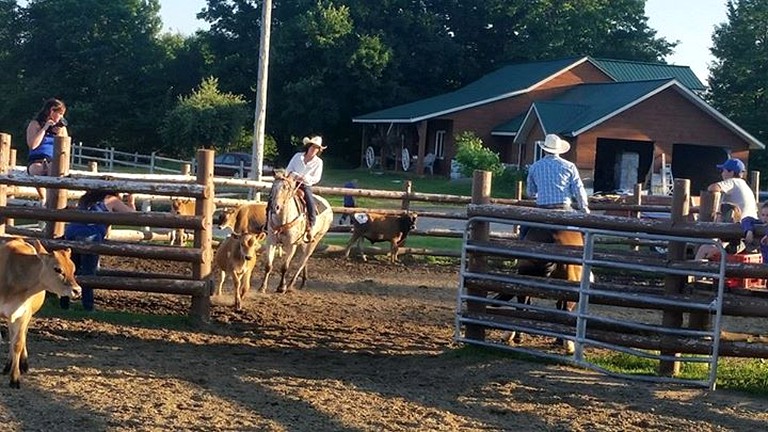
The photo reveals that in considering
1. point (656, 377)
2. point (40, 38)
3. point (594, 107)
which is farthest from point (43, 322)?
point (40, 38)

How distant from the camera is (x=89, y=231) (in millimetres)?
11695

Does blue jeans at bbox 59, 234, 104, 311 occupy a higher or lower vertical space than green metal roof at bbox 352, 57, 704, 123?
lower

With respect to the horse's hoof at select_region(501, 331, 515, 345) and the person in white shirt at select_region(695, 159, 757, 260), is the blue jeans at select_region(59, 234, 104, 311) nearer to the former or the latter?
the horse's hoof at select_region(501, 331, 515, 345)

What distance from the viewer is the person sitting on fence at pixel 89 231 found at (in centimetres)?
1146

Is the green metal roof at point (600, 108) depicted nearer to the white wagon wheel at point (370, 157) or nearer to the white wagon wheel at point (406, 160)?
the white wagon wheel at point (406, 160)

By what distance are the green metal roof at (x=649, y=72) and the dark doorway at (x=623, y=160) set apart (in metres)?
11.1

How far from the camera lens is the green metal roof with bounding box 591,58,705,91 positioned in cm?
5634

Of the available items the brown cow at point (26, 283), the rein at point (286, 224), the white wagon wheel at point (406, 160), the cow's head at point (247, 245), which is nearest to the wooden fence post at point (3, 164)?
the cow's head at point (247, 245)

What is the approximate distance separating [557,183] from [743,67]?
50266mm

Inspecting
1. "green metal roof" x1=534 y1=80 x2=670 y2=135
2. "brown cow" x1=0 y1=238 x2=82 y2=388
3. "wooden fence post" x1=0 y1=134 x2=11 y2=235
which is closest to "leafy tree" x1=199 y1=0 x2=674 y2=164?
"green metal roof" x1=534 y1=80 x2=670 y2=135

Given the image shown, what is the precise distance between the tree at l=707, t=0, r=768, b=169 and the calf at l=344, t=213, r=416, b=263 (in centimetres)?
4040

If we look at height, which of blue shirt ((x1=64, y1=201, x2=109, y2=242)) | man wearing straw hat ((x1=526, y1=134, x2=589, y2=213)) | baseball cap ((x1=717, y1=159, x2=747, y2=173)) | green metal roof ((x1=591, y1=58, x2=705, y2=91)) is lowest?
blue shirt ((x1=64, y1=201, x2=109, y2=242))

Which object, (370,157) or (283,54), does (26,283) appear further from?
(283,54)

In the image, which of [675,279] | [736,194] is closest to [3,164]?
[675,279]
